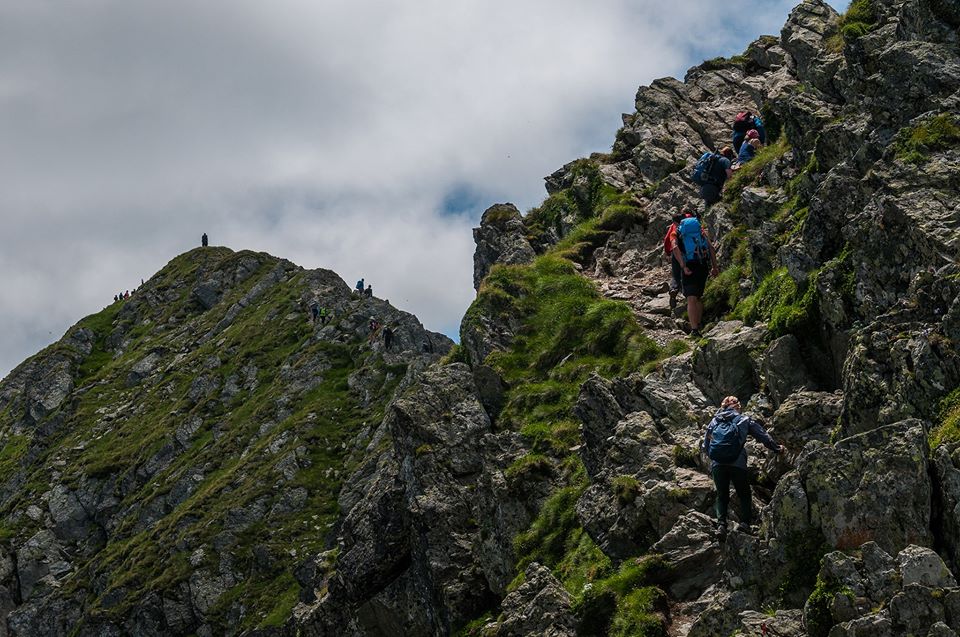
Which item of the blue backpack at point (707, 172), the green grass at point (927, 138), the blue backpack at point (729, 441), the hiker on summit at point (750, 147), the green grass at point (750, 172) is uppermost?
the hiker on summit at point (750, 147)

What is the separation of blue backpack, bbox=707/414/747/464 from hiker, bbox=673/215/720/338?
30.8ft

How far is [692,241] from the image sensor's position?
27.5 metres

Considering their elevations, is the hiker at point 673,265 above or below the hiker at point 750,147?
below

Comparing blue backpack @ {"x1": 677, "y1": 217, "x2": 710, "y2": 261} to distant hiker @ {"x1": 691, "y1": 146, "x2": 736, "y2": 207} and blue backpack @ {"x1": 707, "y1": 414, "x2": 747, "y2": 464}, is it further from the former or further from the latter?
blue backpack @ {"x1": 707, "y1": 414, "x2": 747, "y2": 464}

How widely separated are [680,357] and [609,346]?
17.1 feet

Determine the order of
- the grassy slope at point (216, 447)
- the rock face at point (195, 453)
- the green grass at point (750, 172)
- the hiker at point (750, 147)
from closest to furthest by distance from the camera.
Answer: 1. the green grass at point (750, 172)
2. the hiker at point (750, 147)
3. the rock face at point (195, 453)
4. the grassy slope at point (216, 447)

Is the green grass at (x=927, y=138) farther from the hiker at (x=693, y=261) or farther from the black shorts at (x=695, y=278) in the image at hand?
the black shorts at (x=695, y=278)

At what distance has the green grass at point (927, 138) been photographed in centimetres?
A: 2056

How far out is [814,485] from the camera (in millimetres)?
15703

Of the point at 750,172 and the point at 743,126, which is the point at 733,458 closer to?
the point at 750,172

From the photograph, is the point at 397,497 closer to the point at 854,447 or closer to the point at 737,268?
the point at 737,268

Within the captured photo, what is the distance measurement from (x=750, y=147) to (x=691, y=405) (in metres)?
15.2

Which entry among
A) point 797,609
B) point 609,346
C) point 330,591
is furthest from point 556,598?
point 330,591

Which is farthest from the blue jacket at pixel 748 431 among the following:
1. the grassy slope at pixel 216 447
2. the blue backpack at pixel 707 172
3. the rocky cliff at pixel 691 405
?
the grassy slope at pixel 216 447
